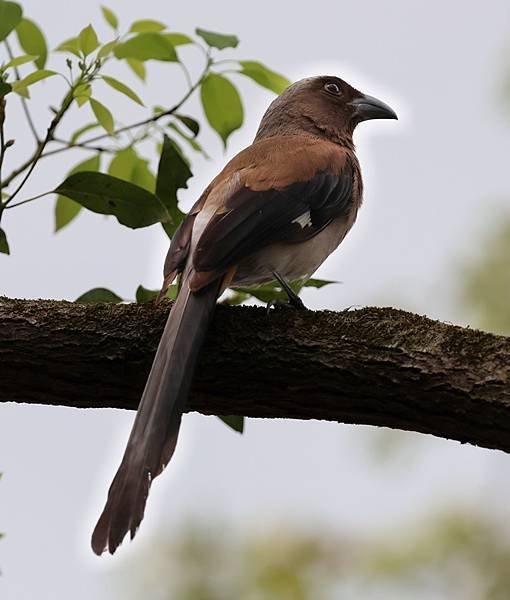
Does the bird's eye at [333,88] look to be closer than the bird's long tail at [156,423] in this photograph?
No

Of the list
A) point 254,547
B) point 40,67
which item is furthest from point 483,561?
point 40,67

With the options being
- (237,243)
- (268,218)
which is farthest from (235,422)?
(268,218)

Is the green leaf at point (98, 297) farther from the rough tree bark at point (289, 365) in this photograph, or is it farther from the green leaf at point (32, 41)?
the green leaf at point (32, 41)

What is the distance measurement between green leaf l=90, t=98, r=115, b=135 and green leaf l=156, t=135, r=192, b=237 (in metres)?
0.17

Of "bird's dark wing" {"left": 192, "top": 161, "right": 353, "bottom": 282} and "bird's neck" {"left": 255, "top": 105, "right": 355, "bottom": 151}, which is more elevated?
"bird's neck" {"left": 255, "top": 105, "right": 355, "bottom": 151}

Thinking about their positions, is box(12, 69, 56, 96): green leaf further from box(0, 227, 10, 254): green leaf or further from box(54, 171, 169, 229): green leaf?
box(0, 227, 10, 254): green leaf

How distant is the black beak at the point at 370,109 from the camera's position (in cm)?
494

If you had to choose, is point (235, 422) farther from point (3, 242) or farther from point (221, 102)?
point (221, 102)

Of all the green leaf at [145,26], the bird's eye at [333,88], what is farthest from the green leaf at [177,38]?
the bird's eye at [333,88]

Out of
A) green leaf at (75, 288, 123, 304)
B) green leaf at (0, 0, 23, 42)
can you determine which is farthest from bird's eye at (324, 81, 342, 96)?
green leaf at (0, 0, 23, 42)

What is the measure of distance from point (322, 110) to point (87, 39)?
1.76 meters

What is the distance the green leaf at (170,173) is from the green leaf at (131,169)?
0.34m

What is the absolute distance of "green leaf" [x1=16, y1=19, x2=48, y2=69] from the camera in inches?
134

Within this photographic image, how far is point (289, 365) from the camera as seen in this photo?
302 cm
